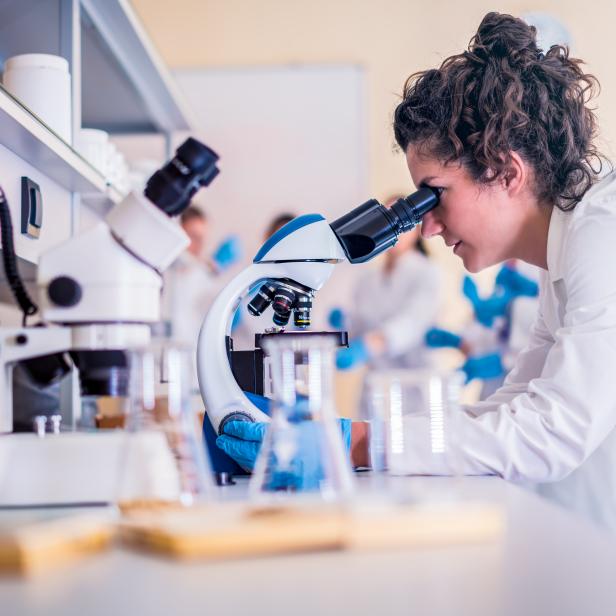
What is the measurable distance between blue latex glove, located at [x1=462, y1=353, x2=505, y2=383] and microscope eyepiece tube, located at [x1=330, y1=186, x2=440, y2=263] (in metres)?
1.86

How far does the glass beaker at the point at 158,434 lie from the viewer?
0.77 metres

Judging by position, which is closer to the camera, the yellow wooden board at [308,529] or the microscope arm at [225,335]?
the yellow wooden board at [308,529]

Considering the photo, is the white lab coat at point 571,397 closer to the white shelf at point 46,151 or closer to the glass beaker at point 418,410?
the glass beaker at point 418,410

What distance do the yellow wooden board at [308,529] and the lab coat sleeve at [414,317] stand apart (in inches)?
161

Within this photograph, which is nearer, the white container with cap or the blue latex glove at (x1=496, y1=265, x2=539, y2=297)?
the white container with cap

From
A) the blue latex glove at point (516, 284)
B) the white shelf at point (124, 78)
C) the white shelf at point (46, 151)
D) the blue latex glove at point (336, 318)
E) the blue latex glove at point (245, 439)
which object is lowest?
the blue latex glove at point (245, 439)

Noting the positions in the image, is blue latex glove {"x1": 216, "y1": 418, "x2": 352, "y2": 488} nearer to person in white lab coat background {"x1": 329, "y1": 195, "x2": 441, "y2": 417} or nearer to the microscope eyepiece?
the microscope eyepiece

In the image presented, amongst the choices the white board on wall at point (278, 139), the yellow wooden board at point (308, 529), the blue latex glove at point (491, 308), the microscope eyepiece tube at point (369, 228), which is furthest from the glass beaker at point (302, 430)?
the white board on wall at point (278, 139)

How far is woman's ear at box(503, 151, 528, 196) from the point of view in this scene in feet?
5.00

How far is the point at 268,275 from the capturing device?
1.35 m

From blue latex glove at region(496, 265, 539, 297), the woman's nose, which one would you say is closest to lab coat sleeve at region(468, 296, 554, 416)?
the woman's nose

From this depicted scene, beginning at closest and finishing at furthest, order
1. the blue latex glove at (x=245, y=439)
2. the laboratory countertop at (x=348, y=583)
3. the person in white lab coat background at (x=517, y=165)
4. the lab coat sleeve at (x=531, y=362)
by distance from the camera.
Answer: the laboratory countertop at (x=348, y=583) < the blue latex glove at (x=245, y=439) < the person in white lab coat background at (x=517, y=165) < the lab coat sleeve at (x=531, y=362)

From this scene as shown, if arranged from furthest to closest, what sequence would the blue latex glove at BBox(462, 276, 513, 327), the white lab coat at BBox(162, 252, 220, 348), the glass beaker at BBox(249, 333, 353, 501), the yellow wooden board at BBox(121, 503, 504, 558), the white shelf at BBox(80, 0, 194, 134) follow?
the white lab coat at BBox(162, 252, 220, 348) → the blue latex glove at BBox(462, 276, 513, 327) → the white shelf at BBox(80, 0, 194, 134) → the glass beaker at BBox(249, 333, 353, 501) → the yellow wooden board at BBox(121, 503, 504, 558)

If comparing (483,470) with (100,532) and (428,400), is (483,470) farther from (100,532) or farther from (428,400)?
(100,532)
